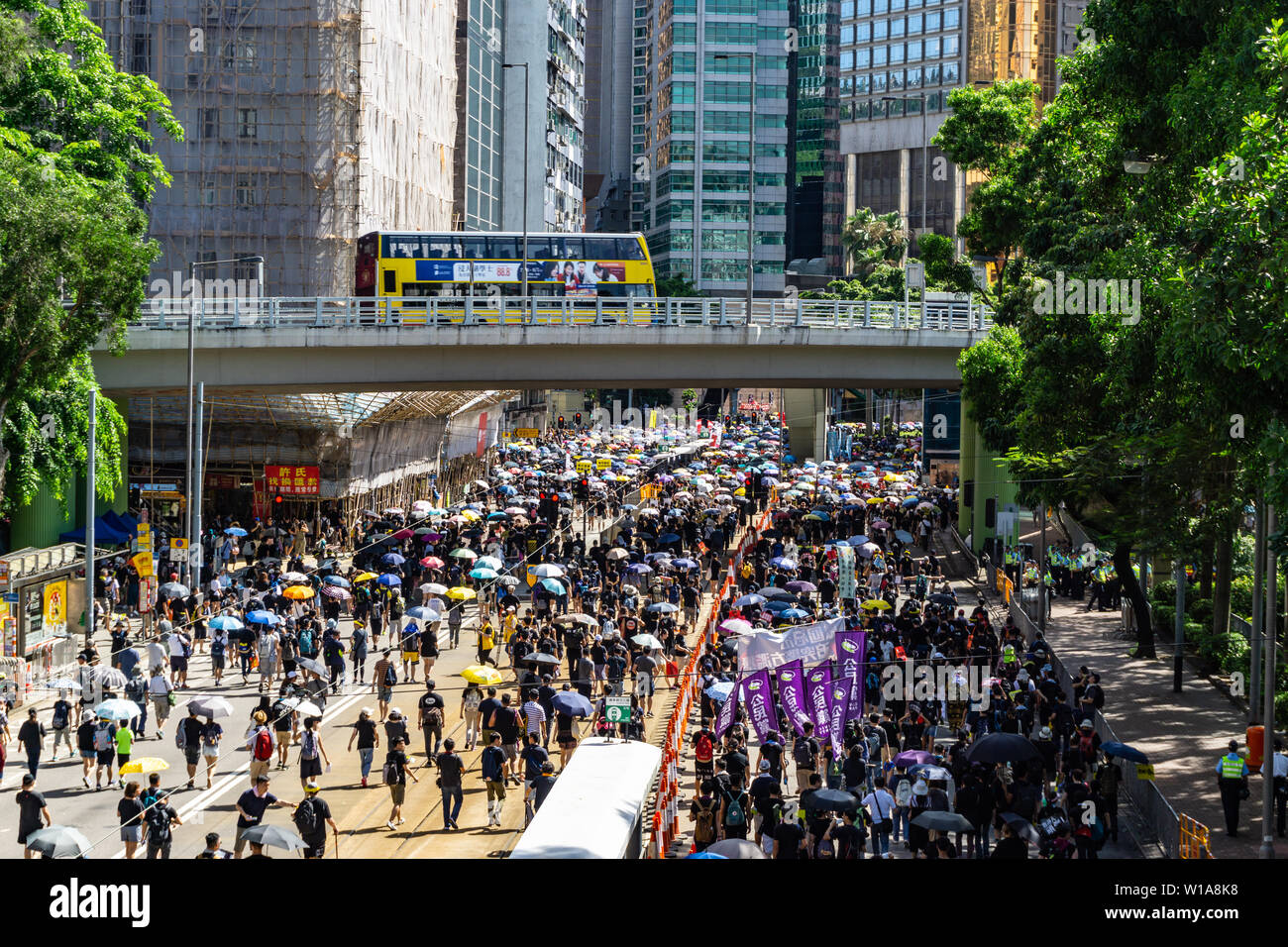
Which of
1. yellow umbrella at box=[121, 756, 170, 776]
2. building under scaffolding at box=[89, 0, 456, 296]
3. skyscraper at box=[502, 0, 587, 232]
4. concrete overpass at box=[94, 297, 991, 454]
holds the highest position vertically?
skyscraper at box=[502, 0, 587, 232]

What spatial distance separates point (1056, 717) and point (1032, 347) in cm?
1110

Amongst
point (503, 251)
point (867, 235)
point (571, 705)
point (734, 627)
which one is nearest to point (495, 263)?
point (503, 251)

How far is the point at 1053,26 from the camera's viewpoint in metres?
120

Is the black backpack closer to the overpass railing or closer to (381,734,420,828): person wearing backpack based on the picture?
(381,734,420,828): person wearing backpack

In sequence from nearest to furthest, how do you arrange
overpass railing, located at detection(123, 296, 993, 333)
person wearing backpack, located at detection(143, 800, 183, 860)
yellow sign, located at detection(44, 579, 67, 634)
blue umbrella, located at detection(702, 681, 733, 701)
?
person wearing backpack, located at detection(143, 800, 183, 860), blue umbrella, located at detection(702, 681, 733, 701), yellow sign, located at detection(44, 579, 67, 634), overpass railing, located at detection(123, 296, 993, 333)

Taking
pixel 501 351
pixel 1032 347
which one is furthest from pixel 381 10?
pixel 1032 347

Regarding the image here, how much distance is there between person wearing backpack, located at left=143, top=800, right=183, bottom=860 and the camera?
14.7 m

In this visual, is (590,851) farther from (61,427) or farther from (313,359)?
(313,359)

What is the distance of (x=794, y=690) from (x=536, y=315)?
22049 mm

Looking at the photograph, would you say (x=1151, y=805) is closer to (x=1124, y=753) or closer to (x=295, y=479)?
(x=1124, y=753)

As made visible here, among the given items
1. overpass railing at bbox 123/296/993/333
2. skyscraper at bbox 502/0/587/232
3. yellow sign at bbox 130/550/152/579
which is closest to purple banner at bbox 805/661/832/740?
yellow sign at bbox 130/550/152/579
